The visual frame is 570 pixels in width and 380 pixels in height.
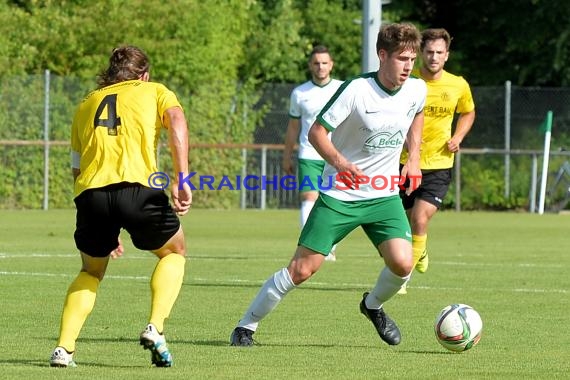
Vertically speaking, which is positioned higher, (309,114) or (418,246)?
(309,114)

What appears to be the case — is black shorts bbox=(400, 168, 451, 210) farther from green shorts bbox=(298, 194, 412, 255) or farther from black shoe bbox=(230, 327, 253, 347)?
black shoe bbox=(230, 327, 253, 347)

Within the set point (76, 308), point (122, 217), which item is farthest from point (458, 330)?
point (76, 308)

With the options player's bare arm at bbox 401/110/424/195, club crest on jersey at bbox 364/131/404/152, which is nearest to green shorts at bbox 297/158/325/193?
player's bare arm at bbox 401/110/424/195

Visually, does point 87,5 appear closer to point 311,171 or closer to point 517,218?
point 517,218

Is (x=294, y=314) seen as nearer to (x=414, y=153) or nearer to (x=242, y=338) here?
(x=414, y=153)

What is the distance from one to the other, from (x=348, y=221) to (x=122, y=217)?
1.70m

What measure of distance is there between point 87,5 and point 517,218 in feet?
35.1

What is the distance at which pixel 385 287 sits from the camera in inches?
365

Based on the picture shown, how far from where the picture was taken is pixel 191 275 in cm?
1450

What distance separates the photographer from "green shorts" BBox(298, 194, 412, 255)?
8867 millimetres

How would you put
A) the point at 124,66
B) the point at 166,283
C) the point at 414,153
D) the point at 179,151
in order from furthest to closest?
1. the point at 414,153
2. the point at 124,66
3. the point at 166,283
4. the point at 179,151

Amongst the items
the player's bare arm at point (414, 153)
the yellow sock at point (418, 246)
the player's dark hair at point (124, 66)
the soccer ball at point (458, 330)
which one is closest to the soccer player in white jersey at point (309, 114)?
the yellow sock at point (418, 246)

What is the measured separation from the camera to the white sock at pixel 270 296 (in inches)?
350

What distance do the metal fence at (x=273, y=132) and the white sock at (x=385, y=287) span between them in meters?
19.8
